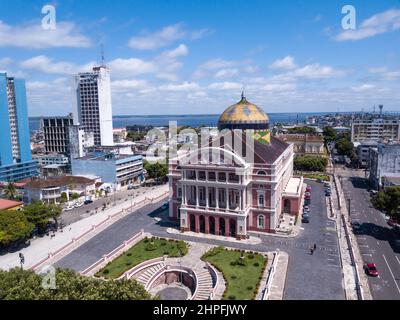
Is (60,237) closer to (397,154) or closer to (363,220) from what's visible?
(363,220)

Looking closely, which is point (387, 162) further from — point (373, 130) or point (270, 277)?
point (373, 130)

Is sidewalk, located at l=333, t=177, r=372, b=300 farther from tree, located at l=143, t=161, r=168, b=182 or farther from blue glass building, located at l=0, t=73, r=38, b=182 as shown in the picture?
blue glass building, located at l=0, t=73, r=38, b=182

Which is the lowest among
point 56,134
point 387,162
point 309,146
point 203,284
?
point 203,284

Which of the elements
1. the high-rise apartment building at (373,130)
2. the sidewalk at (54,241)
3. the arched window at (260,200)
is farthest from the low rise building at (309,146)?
the sidewalk at (54,241)

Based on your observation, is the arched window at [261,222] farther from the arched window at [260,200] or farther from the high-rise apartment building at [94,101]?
the high-rise apartment building at [94,101]

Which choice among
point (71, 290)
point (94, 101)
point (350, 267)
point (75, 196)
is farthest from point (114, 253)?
point (94, 101)

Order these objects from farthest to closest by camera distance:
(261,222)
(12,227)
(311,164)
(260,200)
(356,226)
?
(311,164)
(356,226)
(261,222)
(260,200)
(12,227)
